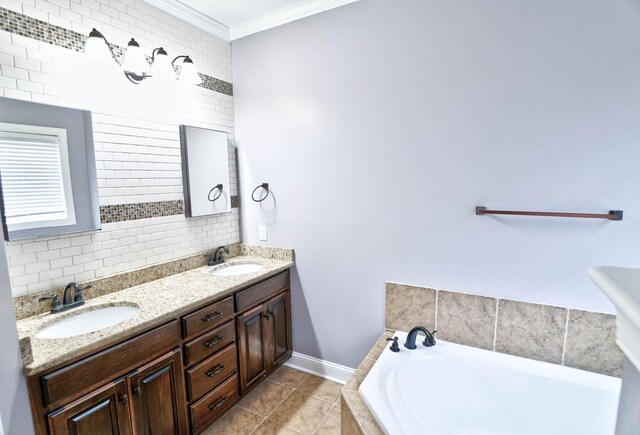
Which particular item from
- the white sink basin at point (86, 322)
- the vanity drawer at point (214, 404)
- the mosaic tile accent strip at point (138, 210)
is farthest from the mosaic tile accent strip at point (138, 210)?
the vanity drawer at point (214, 404)

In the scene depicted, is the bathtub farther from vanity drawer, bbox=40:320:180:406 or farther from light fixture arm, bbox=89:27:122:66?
light fixture arm, bbox=89:27:122:66

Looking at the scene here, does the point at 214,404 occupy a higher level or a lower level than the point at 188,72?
lower

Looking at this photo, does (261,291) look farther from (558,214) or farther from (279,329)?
(558,214)

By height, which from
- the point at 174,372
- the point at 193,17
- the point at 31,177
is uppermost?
the point at 193,17

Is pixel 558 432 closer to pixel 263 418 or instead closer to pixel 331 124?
pixel 263 418

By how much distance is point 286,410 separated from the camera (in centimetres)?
219

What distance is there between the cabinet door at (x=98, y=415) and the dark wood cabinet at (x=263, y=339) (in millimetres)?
754

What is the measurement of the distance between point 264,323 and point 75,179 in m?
1.50

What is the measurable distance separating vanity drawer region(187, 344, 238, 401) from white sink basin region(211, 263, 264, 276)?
23.9 inches

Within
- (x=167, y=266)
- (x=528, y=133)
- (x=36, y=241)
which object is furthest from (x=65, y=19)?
(x=528, y=133)

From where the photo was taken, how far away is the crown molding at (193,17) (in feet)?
7.10

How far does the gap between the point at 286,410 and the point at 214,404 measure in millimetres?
500

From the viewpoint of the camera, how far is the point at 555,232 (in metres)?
1.72

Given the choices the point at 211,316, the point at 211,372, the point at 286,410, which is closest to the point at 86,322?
the point at 211,316
